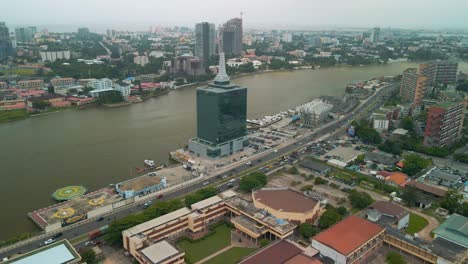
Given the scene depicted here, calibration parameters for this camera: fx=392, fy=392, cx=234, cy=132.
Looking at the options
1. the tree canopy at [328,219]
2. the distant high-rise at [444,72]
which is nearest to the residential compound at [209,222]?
the tree canopy at [328,219]

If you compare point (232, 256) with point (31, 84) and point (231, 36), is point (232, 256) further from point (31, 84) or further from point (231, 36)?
point (231, 36)

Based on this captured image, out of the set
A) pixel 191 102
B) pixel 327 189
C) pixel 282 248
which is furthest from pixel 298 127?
pixel 282 248

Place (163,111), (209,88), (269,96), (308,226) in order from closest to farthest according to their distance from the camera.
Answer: (308,226)
(209,88)
(163,111)
(269,96)

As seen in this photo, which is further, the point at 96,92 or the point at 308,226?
the point at 96,92

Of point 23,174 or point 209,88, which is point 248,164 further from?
point 23,174

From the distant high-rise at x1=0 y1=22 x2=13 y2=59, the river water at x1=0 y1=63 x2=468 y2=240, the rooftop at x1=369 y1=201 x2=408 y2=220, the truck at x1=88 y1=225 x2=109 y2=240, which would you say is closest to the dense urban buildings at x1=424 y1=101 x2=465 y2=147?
the rooftop at x1=369 y1=201 x2=408 y2=220

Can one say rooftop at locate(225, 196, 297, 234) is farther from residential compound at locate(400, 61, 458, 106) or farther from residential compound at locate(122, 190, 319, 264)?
residential compound at locate(400, 61, 458, 106)

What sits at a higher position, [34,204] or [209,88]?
[209,88]
